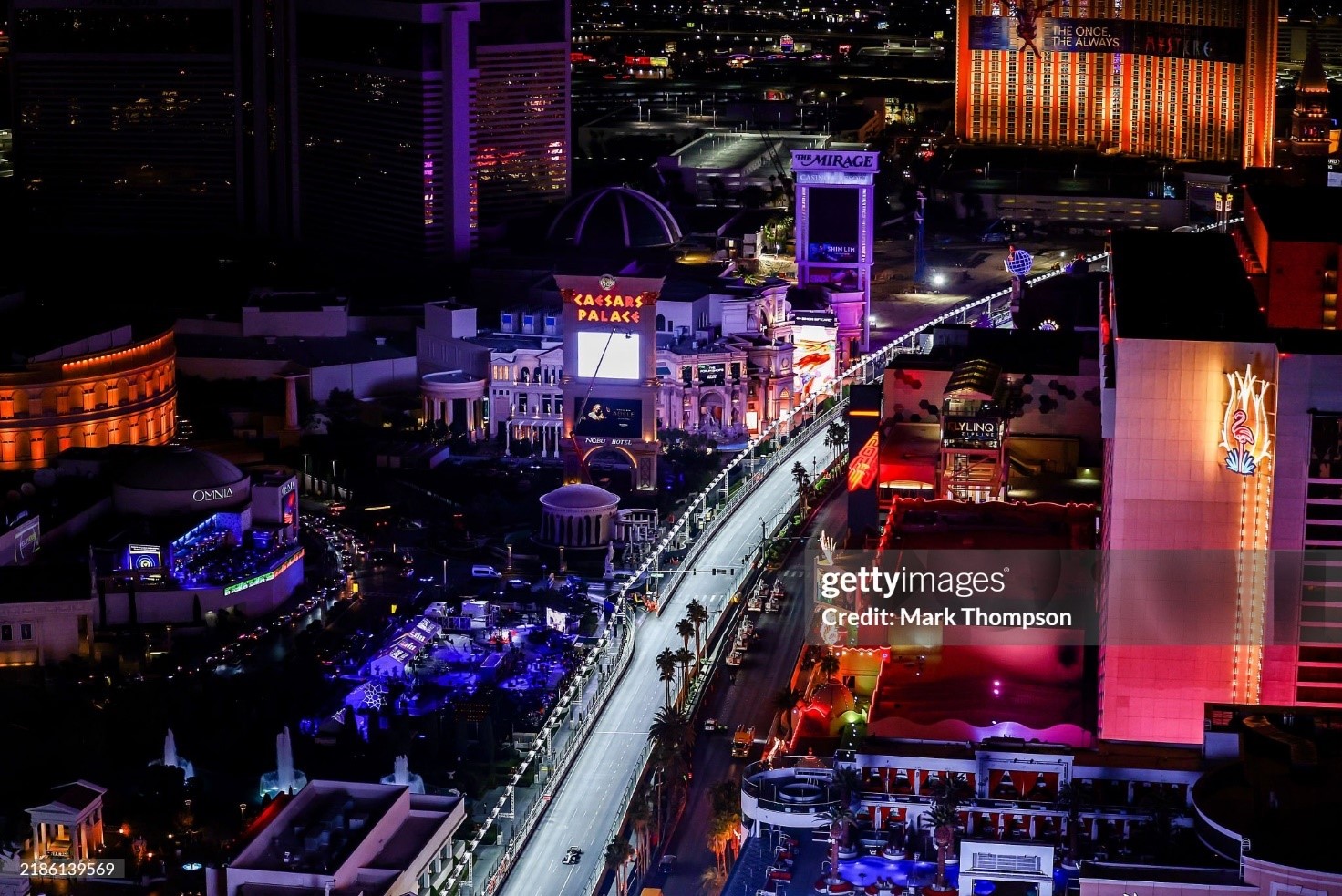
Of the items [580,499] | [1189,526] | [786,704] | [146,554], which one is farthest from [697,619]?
[1189,526]

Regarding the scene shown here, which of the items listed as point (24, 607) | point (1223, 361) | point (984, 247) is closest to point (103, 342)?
point (24, 607)

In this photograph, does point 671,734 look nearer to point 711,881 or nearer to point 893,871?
point 711,881

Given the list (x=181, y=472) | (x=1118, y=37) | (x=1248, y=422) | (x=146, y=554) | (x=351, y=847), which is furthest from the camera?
(x=1118, y=37)

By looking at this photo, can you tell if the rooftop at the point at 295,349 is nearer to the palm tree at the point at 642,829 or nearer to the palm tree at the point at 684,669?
the palm tree at the point at 684,669

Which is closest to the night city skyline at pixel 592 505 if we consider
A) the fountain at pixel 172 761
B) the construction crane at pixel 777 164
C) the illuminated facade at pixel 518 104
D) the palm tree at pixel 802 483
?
the illuminated facade at pixel 518 104

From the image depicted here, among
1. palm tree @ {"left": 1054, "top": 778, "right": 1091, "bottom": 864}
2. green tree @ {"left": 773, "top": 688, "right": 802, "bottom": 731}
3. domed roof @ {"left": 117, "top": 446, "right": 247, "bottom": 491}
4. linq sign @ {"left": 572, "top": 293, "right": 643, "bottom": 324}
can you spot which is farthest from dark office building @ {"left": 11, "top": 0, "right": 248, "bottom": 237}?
palm tree @ {"left": 1054, "top": 778, "right": 1091, "bottom": 864}

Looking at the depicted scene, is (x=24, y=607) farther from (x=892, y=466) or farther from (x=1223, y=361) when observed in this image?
(x=1223, y=361)

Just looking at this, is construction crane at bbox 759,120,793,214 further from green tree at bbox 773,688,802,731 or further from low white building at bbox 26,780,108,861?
low white building at bbox 26,780,108,861
